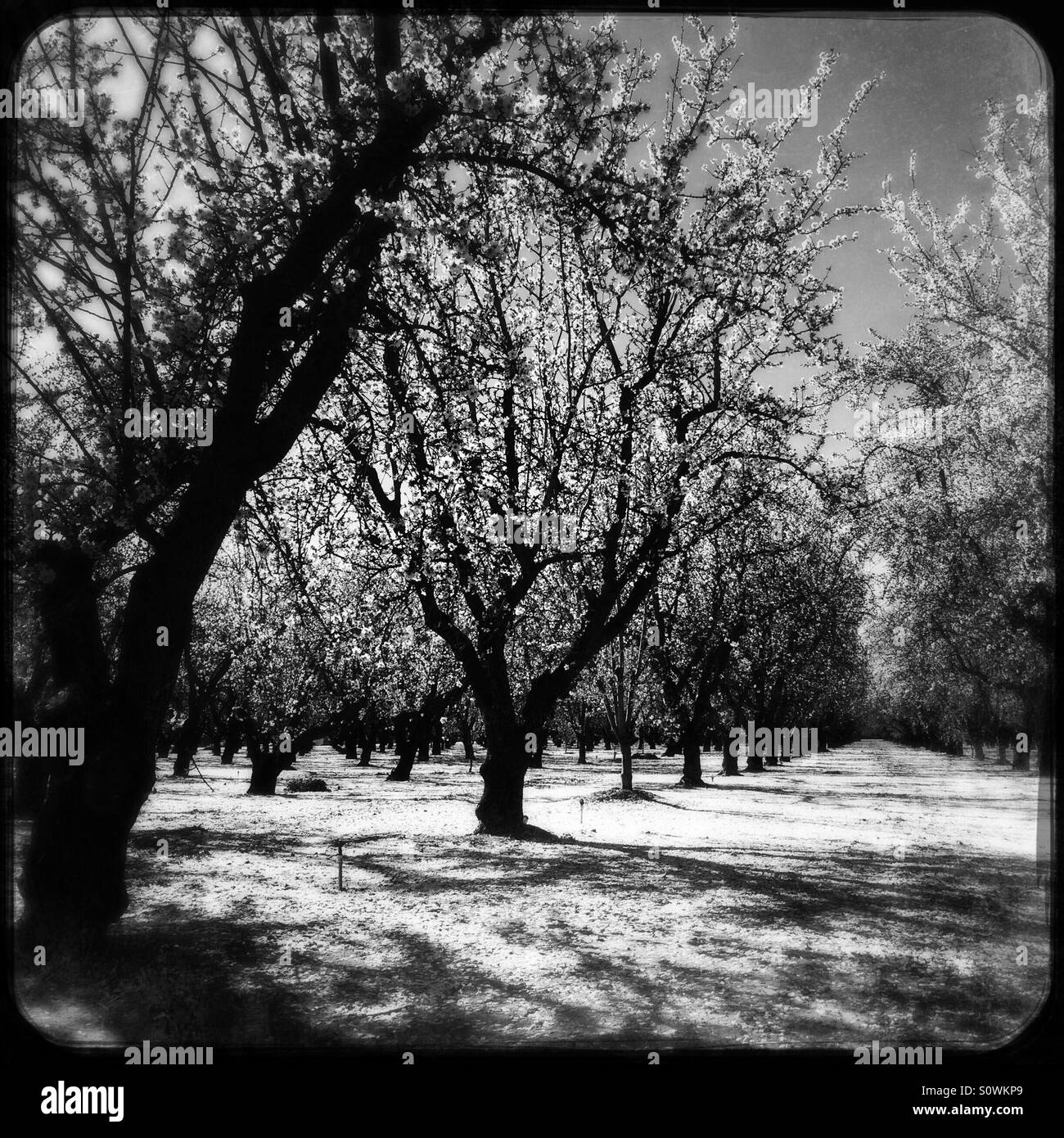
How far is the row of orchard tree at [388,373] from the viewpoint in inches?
263

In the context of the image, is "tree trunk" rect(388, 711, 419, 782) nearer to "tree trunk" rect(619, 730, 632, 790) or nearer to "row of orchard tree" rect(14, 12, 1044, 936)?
"tree trunk" rect(619, 730, 632, 790)

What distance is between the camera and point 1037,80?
5793mm

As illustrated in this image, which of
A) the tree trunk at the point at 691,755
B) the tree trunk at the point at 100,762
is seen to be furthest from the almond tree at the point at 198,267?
the tree trunk at the point at 691,755

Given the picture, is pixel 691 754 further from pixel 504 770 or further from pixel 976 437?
pixel 976 437

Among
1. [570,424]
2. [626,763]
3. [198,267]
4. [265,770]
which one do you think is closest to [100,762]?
[198,267]

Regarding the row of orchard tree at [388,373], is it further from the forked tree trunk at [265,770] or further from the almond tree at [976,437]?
the forked tree trunk at [265,770]

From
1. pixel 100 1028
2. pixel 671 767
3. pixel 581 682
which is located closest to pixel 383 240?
pixel 100 1028

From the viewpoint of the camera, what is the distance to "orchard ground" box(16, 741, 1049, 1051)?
578 centimetres

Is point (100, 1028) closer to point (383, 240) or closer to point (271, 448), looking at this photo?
point (271, 448)

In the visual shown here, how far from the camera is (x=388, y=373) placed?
1008 cm

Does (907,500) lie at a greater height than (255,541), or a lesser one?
greater

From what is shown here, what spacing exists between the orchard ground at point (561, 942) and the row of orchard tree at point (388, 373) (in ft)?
4.54

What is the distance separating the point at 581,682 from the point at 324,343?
23348mm

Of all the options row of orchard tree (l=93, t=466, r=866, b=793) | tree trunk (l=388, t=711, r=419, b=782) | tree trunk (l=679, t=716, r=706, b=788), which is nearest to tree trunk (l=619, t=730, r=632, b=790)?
row of orchard tree (l=93, t=466, r=866, b=793)
